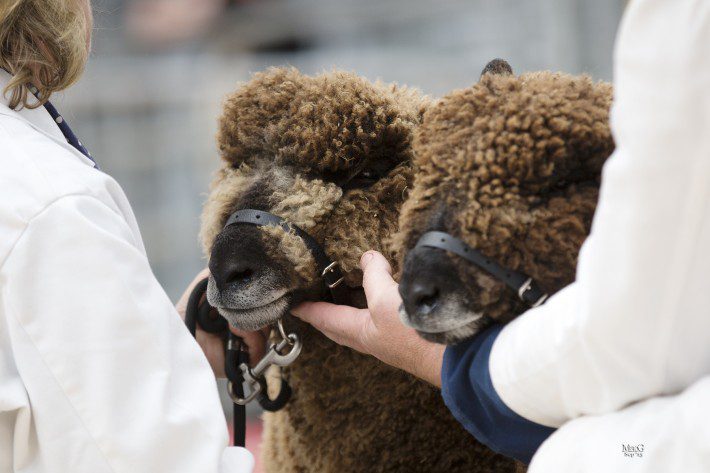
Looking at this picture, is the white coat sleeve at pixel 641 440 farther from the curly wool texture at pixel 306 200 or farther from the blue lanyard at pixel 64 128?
the blue lanyard at pixel 64 128

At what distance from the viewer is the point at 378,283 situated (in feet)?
3.92

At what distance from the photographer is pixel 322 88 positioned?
4.72ft

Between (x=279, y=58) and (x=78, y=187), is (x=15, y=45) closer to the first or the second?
(x=78, y=187)

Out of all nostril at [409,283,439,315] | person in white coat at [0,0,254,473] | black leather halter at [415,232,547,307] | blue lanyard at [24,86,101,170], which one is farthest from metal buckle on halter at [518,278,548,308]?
blue lanyard at [24,86,101,170]

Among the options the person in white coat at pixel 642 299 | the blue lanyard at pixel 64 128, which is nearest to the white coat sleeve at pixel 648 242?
the person in white coat at pixel 642 299

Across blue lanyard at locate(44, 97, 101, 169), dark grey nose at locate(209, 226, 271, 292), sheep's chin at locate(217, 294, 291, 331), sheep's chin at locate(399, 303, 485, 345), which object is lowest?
sheep's chin at locate(217, 294, 291, 331)

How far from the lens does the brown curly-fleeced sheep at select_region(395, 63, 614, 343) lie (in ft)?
3.13

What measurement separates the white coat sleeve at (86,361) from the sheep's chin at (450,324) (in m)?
0.34

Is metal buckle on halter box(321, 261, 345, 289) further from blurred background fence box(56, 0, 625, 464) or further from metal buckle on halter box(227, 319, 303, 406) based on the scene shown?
blurred background fence box(56, 0, 625, 464)

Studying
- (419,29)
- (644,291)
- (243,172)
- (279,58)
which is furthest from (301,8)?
(644,291)

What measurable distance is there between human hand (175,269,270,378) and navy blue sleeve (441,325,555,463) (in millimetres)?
681

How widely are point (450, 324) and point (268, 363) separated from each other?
572 millimetres

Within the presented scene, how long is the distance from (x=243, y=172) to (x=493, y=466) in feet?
2.32

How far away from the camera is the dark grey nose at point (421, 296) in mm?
949
